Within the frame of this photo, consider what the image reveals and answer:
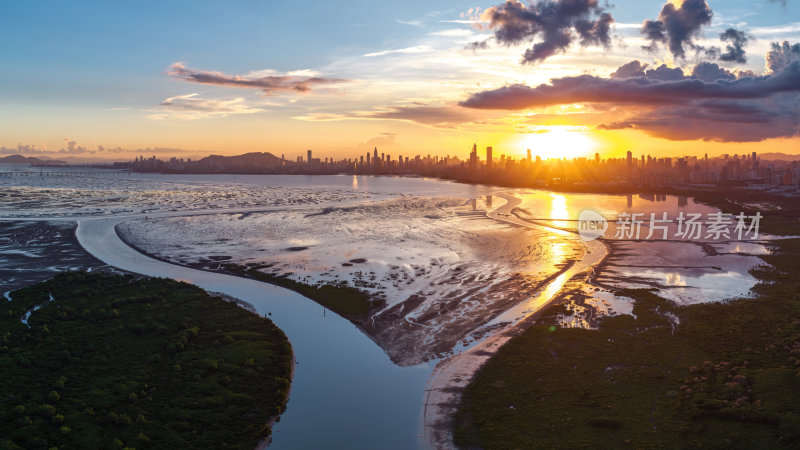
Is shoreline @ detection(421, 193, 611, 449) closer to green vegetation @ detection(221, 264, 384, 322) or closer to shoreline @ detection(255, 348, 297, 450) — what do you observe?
shoreline @ detection(255, 348, 297, 450)

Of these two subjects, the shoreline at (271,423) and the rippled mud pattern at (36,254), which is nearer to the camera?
the shoreline at (271,423)

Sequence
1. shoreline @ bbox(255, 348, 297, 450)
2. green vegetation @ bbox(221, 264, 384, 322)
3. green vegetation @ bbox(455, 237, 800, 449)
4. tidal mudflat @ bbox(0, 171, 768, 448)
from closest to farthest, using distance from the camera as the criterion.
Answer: green vegetation @ bbox(455, 237, 800, 449) < shoreline @ bbox(255, 348, 297, 450) < tidal mudflat @ bbox(0, 171, 768, 448) < green vegetation @ bbox(221, 264, 384, 322)

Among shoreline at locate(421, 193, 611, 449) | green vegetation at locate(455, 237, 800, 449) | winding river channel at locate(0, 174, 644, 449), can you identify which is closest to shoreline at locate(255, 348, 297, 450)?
winding river channel at locate(0, 174, 644, 449)

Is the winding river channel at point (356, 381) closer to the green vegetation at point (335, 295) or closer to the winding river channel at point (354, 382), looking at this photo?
the winding river channel at point (354, 382)

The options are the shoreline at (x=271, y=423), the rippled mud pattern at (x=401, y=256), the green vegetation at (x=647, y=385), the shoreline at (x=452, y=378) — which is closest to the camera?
the green vegetation at (x=647, y=385)

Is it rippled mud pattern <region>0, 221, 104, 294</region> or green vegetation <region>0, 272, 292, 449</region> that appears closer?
green vegetation <region>0, 272, 292, 449</region>

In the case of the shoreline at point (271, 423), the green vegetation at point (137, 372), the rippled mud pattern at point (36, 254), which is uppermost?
the rippled mud pattern at point (36, 254)

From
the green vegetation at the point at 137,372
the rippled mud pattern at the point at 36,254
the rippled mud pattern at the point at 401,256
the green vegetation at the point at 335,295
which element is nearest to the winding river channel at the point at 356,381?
the green vegetation at the point at 335,295

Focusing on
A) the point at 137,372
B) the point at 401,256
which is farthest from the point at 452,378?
the point at 401,256
